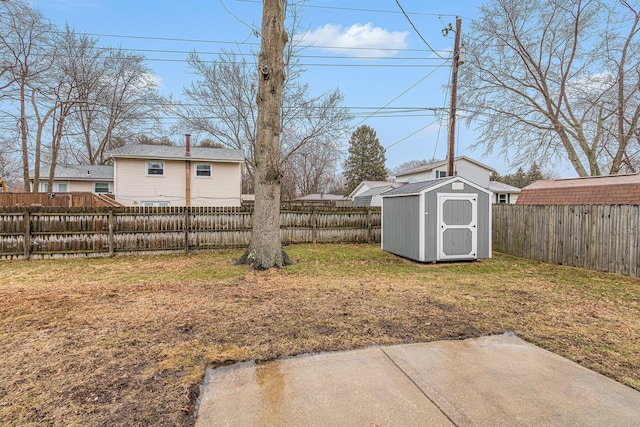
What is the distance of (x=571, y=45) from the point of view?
1520cm

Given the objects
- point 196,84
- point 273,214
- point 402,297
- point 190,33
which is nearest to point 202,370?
point 402,297

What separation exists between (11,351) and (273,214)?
4432mm

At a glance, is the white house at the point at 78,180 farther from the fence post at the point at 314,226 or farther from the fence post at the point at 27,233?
the fence post at the point at 314,226

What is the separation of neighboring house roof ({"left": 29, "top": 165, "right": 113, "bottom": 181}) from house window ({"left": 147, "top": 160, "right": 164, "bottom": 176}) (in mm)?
6027

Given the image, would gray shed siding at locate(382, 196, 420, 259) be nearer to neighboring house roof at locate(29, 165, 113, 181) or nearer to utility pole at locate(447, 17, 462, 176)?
utility pole at locate(447, 17, 462, 176)

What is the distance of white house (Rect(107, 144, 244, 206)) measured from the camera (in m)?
15.7

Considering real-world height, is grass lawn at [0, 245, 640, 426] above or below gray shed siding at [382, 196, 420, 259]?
below

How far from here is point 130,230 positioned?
8.54 meters

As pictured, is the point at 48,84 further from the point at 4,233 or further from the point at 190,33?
the point at 4,233

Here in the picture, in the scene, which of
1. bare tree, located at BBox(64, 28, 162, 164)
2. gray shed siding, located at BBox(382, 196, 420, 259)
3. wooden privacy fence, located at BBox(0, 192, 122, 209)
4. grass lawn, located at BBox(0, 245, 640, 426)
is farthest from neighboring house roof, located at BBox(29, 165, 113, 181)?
gray shed siding, located at BBox(382, 196, 420, 259)

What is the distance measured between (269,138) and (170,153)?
→ 1191 centimetres

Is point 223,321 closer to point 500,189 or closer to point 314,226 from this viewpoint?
point 314,226

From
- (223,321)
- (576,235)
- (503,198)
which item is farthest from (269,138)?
(503,198)

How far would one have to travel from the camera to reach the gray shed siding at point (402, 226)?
7.64 m
